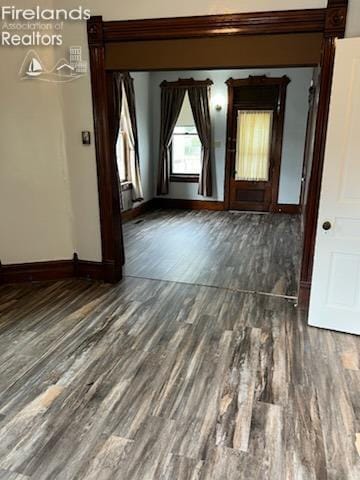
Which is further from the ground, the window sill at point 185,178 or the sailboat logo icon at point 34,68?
the sailboat logo icon at point 34,68

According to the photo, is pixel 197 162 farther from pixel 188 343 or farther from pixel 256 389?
pixel 256 389

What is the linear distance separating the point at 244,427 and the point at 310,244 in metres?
1.78


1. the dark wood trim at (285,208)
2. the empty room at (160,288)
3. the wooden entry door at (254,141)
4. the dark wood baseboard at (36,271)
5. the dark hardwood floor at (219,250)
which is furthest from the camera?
the dark wood trim at (285,208)

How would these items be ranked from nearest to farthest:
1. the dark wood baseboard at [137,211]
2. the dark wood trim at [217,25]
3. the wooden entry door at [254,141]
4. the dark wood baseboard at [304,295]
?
the dark wood trim at [217,25]
the dark wood baseboard at [304,295]
the dark wood baseboard at [137,211]
the wooden entry door at [254,141]

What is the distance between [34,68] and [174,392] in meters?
3.16

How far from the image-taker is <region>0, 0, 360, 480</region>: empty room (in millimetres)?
1933

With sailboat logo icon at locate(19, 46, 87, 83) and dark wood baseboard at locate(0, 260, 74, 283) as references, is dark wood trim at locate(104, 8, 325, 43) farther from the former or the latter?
dark wood baseboard at locate(0, 260, 74, 283)

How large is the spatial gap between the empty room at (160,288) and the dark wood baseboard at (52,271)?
0.02m

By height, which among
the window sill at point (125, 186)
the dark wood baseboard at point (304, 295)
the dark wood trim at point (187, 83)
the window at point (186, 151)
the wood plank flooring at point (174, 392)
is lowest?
the wood plank flooring at point (174, 392)

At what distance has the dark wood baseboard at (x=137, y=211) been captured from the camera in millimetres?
6852

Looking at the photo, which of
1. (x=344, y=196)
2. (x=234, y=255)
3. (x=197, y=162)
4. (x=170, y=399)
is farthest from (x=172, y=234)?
(x=170, y=399)

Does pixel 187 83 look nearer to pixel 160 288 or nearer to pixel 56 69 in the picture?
pixel 56 69

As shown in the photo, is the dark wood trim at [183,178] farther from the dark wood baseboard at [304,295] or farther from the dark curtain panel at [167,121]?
the dark wood baseboard at [304,295]

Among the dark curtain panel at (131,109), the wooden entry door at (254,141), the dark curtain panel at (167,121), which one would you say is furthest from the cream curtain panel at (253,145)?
the dark curtain panel at (131,109)
